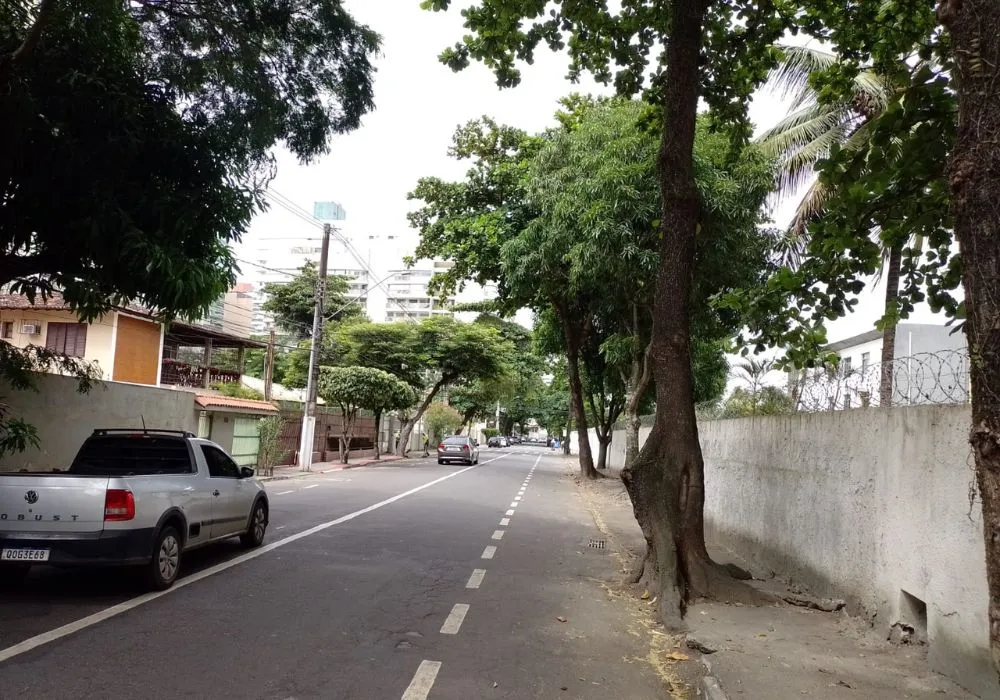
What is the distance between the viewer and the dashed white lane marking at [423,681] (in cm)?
461

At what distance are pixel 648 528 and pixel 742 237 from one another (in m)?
8.82

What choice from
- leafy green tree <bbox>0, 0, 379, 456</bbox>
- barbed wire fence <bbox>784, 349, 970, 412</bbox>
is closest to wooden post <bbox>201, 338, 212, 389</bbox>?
leafy green tree <bbox>0, 0, 379, 456</bbox>

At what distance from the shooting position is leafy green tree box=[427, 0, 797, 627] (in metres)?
7.67

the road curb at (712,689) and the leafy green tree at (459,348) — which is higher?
the leafy green tree at (459,348)

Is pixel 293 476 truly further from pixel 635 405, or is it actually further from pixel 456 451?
pixel 635 405

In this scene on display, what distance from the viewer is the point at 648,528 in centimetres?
779

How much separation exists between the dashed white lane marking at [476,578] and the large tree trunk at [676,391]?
6.38ft

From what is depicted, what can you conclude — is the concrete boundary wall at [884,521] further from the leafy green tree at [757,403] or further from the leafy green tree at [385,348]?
the leafy green tree at [385,348]

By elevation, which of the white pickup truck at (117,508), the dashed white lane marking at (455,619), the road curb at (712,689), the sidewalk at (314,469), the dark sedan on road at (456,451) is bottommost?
the sidewalk at (314,469)

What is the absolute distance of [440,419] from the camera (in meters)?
52.5

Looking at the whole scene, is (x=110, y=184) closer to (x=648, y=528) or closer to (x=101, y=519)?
(x=101, y=519)

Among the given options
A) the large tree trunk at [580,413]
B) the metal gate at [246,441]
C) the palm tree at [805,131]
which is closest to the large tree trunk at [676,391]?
the palm tree at [805,131]

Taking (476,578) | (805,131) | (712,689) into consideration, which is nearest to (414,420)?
(805,131)

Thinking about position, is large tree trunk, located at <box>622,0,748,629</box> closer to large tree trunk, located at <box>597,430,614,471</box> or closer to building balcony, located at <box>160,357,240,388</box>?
building balcony, located at <box>160,357,240,388</box>
